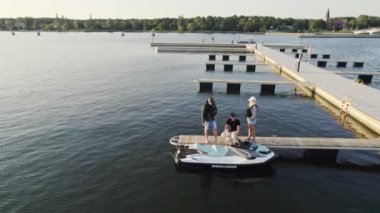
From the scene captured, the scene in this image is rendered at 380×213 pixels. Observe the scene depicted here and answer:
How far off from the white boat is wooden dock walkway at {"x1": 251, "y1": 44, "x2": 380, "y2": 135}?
9987 mm

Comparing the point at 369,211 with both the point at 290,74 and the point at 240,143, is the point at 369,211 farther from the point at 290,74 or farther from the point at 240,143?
the point at 290,74

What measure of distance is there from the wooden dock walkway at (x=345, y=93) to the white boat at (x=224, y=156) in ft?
32.8

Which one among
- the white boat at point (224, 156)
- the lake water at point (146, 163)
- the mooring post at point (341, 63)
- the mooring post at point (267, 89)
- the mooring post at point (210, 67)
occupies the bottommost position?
the lake water at point (146, 163)

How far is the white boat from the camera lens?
14.7 m

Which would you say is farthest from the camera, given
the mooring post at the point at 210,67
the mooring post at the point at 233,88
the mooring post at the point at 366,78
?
the mooring post at the point at 210,67

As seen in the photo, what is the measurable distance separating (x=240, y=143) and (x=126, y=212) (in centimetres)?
643

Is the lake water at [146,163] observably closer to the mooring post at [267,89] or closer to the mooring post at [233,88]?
the mooring post at [267,89]

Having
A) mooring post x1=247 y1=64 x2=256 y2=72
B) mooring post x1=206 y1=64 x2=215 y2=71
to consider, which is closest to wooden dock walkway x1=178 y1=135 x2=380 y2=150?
mooring post x1=247 y1=64 x2=256 y2=72

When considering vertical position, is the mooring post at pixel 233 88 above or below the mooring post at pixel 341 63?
below

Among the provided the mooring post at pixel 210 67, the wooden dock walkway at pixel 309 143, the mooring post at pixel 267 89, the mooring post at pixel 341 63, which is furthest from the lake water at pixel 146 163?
the mooring post at pixel 341 63

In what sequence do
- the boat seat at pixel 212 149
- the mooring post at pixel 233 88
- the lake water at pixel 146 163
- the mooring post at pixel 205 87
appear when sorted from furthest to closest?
the mooring post at pixel 205 87, the mooring post at pixel 233 88, the boat seat at pixel 212 149, the lake water at pixel 146 163

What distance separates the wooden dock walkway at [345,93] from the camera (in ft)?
71.9

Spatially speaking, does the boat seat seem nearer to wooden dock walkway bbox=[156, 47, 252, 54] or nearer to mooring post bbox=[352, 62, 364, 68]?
mooring post bbox=[352, 62, 364, 68]

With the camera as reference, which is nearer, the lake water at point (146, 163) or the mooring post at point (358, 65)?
the lake water at point (146, 163)
